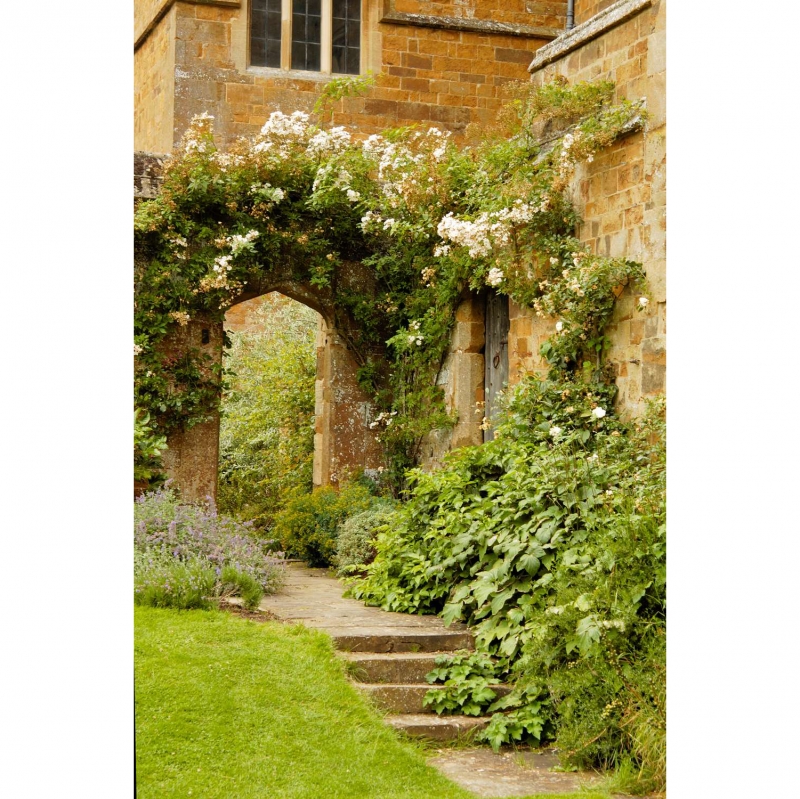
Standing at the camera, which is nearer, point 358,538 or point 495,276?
point 495,276

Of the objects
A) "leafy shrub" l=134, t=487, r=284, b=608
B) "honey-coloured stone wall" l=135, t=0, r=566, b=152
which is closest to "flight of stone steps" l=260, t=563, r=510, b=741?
"leafy shrub" l=134, t=487, r=284, b=608

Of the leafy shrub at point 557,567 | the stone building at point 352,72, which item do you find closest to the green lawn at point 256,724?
the leafy shrub at point 557,567

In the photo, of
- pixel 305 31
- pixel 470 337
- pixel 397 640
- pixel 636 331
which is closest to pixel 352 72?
pixel 305 31

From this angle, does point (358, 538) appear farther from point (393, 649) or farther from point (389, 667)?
point (389, 667)

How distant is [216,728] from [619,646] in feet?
6.08

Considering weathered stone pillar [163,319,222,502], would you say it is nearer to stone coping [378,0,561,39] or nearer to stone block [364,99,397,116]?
stone block [364,99,397,116]

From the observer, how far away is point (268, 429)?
→ 12312 millimetres

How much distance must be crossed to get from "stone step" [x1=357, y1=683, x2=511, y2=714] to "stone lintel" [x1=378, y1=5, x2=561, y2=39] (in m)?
9.72

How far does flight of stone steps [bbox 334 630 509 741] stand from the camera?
5.18 metres

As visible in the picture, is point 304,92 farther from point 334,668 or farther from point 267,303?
point 334,668

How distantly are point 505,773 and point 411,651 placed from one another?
A: 3.99 ft

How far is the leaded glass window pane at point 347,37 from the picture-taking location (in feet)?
43.1

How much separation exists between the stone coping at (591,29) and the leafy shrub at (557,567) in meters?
2.55
